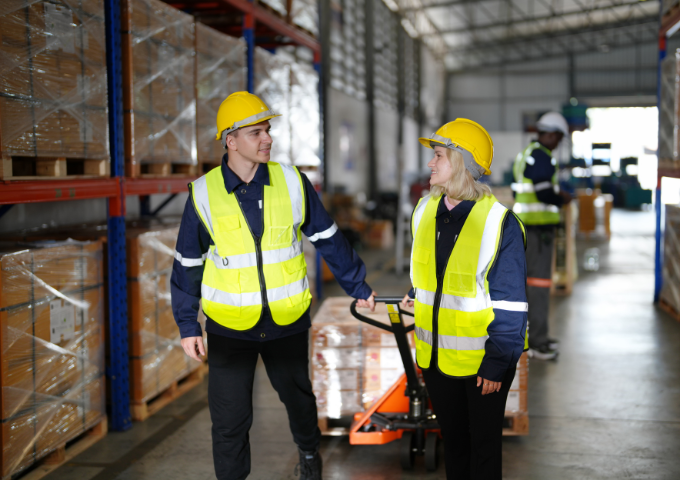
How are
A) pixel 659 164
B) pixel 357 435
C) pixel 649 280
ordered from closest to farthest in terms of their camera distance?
pixel 357 435, pixel 659 164, pixel 649 280

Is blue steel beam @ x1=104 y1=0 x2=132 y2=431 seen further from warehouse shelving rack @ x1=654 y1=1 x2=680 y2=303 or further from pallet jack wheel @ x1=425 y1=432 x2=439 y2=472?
warehouse shelving rack @ x1=654 y1=1 x2=680 y2=303

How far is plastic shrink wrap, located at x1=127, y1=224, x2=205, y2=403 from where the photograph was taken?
14.9ft

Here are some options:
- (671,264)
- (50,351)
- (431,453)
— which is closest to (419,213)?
(431,453)

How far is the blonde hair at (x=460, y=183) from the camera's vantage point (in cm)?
251

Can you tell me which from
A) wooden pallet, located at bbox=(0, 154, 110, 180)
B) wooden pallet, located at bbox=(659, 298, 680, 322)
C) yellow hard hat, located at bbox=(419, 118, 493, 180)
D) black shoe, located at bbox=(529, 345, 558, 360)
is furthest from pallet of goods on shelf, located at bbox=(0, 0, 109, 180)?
wooden pallet, located at bbox=(659, 298, 680, 322)

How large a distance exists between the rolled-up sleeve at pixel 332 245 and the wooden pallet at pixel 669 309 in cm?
577

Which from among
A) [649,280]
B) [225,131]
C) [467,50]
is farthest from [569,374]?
[467,50]

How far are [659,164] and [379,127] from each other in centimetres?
1500

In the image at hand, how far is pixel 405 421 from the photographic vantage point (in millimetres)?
3732

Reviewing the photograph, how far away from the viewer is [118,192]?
4.33 meters

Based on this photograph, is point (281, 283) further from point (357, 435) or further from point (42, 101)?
point (42, 101)

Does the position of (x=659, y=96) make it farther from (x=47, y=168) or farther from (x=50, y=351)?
(x=50, y=351)

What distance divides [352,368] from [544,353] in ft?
8.64

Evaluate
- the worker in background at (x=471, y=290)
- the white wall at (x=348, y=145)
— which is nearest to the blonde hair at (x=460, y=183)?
the worker in background at (x=471, y=290)
